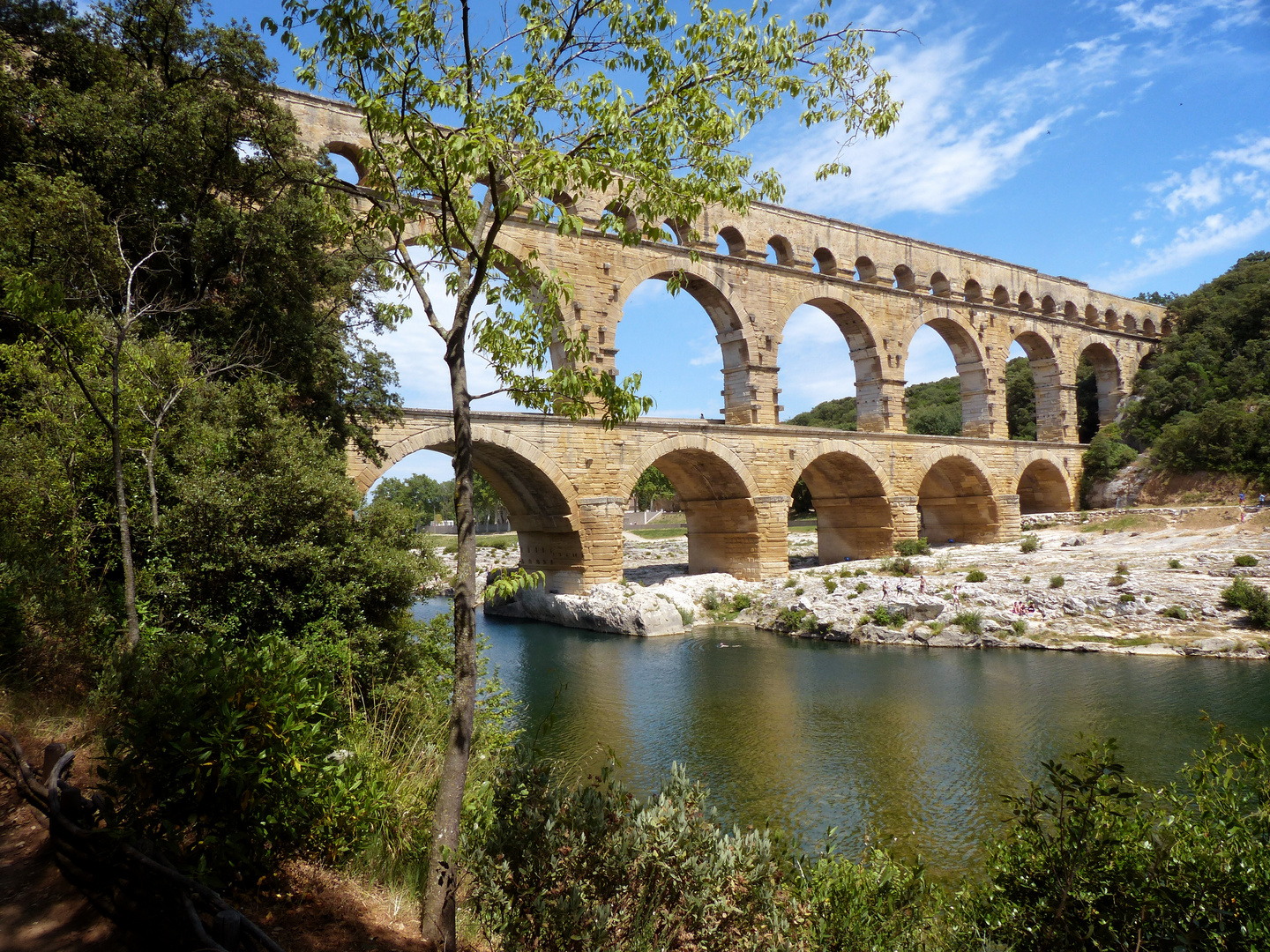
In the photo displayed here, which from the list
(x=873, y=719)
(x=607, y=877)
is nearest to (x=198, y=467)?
(x=607, y=877)

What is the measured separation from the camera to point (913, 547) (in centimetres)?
2102

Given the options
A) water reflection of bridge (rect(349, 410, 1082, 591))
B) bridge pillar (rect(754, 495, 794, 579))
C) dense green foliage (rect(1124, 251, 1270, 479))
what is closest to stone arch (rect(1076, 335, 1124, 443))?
dense green foliage (rect(1124, 251, 1270, 479))

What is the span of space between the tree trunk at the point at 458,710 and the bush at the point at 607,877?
19 cm

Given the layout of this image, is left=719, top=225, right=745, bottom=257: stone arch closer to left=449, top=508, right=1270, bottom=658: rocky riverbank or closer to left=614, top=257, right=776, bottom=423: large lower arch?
left=614, top=257, right=776, bottom=423: large lower arch

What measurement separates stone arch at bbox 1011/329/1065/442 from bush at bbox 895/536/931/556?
10.8 meters

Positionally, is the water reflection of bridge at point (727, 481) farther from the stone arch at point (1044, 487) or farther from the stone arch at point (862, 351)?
the stone arch at point (862, 351)

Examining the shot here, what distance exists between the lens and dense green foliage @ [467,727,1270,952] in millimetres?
2936

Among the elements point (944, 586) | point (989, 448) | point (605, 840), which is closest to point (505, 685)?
point (605, 840)

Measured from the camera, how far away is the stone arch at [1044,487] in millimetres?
27484

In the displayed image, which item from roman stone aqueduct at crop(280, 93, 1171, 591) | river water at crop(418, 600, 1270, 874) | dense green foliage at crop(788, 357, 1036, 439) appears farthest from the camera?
dense green foliage at crop(788, 357, 1036, 439)

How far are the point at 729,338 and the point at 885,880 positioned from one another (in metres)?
17.5

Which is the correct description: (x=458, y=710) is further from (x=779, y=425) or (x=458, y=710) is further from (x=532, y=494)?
(x=779, y=425)

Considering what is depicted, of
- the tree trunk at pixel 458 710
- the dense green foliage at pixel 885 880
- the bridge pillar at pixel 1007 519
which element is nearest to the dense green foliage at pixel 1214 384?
the bridge pillar at pixel 1007 519

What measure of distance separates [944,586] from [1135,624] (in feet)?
11.8
